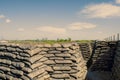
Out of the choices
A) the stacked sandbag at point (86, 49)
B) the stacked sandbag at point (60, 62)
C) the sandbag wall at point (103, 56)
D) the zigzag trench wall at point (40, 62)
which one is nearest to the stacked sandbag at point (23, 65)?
the zigzag trench wall at point (40, 62)

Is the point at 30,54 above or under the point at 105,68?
above

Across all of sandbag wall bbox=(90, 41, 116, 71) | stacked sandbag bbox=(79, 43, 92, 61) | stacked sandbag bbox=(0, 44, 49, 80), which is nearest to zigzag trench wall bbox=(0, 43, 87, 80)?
stacked sandbag bbox=(0, 44, 49, 80)

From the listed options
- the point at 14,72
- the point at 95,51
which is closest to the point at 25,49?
the point at 14,72

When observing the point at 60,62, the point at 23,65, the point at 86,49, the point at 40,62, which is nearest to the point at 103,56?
the point at 86,49

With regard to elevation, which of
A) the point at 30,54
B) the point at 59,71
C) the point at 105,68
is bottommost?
the point at 105,68

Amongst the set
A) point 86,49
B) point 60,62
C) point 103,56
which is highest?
point 60,62

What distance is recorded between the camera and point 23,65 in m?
7.72

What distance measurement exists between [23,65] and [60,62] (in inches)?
49.1

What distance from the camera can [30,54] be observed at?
772cm

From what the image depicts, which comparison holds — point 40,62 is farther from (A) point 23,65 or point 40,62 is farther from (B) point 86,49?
(B) point 86,49

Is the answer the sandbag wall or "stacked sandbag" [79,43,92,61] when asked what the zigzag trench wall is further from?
"stacked sandbag" [79,43,92,61]

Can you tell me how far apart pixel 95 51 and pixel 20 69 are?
396 inches

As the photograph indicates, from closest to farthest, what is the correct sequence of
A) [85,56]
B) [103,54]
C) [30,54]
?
[30,54]
[103,54]
[85,56]

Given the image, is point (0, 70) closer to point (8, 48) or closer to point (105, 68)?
point (8, 48)
